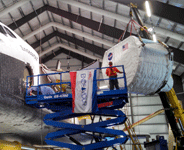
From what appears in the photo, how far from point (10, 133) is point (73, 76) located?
398 centimetres

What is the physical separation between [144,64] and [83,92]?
325 centimetres

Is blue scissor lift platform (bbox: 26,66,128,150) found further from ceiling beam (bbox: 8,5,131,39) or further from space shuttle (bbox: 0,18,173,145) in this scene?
ceiling beam (bbox: 8,5,131,39)

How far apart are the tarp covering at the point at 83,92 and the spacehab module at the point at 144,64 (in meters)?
2.26

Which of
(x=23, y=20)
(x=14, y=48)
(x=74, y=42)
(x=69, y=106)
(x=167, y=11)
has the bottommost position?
(x=69, y=106)

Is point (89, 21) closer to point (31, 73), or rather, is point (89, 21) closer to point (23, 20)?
point (23, 20)

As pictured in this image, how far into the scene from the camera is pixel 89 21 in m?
22.5

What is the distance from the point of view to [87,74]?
8234mm

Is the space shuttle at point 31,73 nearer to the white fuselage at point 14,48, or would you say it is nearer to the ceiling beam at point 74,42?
the white fuselage at point 14,48

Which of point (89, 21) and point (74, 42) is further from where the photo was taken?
point (74, 42)

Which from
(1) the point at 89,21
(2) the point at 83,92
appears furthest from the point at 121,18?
(2) the point at 83,92

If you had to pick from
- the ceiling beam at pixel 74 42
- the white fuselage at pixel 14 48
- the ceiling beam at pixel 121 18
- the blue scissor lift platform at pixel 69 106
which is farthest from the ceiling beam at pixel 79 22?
the blue scissor lift platform at pixel 69 106

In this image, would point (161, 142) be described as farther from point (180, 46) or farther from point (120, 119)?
point (180, 46)

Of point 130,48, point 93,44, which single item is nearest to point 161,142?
point 130,48

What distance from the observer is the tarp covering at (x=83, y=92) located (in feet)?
25.7
